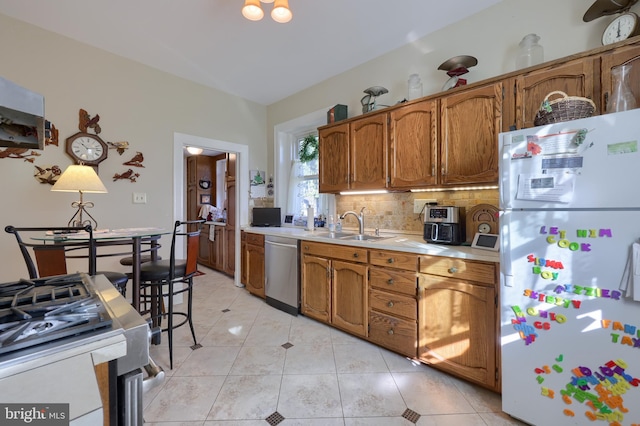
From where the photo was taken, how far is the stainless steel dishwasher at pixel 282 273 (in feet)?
9.38

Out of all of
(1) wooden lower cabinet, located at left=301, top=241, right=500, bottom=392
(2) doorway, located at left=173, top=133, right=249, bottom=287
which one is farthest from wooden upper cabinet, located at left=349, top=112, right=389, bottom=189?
(2) doorway, located at left=173, top=133, right=249, bottom=287

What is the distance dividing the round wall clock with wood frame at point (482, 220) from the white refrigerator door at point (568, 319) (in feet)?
2.05

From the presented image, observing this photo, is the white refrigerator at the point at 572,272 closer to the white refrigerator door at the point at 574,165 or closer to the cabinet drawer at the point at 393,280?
the white refrigerator door at the point at 574,165

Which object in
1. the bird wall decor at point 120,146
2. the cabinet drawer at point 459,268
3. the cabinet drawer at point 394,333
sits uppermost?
the bird wall decor at point 120,146

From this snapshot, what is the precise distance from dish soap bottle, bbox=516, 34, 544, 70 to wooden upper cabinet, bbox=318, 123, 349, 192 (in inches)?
57.7

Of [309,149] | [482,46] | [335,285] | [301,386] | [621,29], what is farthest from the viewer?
[309,149]

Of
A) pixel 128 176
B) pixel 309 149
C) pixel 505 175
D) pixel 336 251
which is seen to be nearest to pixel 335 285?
pixel 336 251

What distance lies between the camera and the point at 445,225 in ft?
6.83

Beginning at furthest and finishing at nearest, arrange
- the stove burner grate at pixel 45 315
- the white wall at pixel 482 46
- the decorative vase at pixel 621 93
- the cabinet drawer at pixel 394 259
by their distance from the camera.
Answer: the cabinet drawer at pixel 394 259
the white wall at pixel 482 46
the decorative vase at pixel 621 93
the stove burner grate at pixel 45 315

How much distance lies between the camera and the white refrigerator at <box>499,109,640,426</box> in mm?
1199

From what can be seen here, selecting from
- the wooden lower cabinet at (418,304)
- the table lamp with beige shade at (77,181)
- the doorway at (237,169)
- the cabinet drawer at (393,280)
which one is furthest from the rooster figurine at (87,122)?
the cabinet drawer at (393,280)

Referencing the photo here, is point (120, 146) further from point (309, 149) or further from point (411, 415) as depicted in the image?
point (411, 415)

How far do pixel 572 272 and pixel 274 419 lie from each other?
5.67ft

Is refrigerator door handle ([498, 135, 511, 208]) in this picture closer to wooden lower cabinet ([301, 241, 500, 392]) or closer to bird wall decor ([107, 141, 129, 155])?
wooden lower cabinet ([301, 241, 500, 392])
